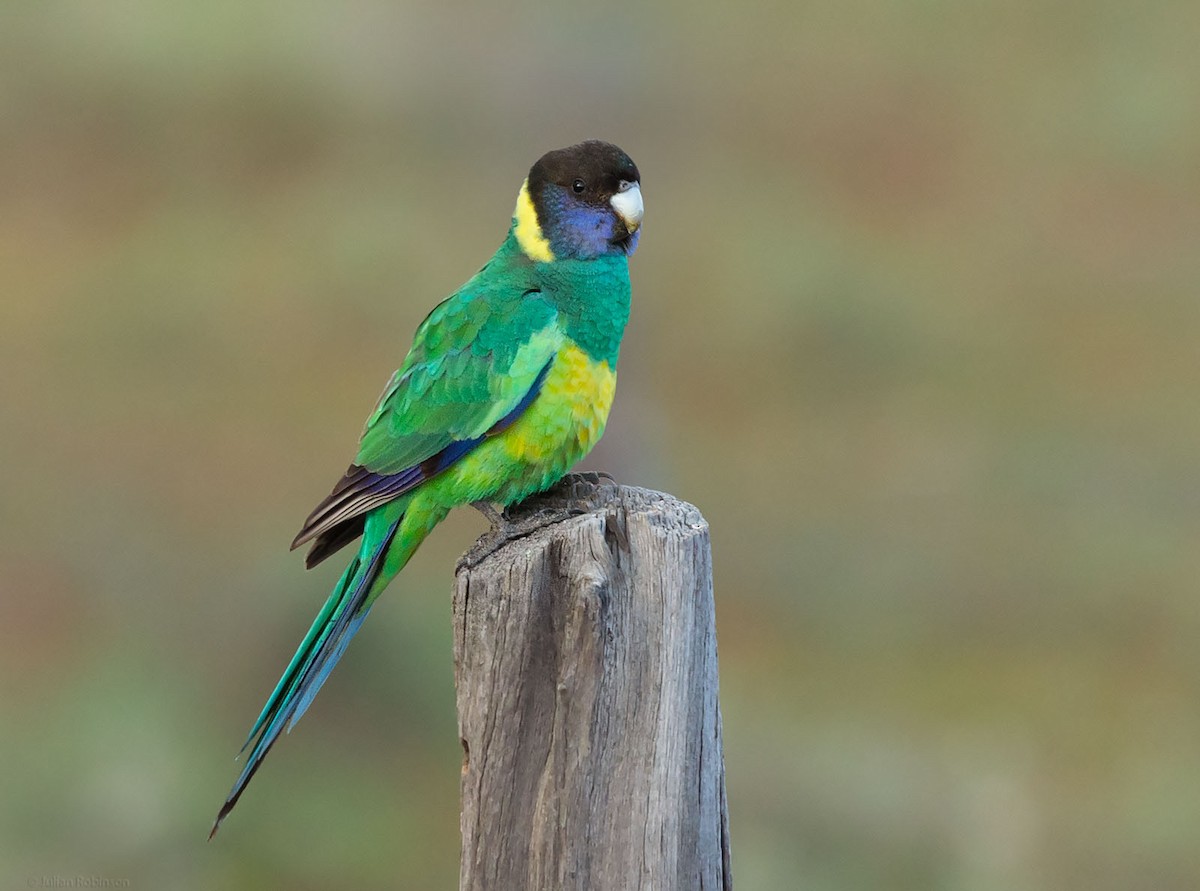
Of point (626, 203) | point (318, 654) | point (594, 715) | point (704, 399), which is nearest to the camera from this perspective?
point (594, 715)

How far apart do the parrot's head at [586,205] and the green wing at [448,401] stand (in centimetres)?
24

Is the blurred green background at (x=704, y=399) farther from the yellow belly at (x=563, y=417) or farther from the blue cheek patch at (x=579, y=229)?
the yellow belly at (x=563, y=417)

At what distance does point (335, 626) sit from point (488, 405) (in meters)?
0.74

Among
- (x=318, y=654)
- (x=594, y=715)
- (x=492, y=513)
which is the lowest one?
(x=318, y=654)

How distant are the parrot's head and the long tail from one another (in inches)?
35.7

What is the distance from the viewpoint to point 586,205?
4191mm

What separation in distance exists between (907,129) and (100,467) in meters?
9.22

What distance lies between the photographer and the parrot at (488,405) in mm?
3791

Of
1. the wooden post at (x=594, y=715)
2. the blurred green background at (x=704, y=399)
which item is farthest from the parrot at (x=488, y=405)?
the blurred green background at (x=704, y=399)

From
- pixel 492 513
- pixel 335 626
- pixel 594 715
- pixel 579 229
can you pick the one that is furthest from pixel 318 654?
pixel 579 229

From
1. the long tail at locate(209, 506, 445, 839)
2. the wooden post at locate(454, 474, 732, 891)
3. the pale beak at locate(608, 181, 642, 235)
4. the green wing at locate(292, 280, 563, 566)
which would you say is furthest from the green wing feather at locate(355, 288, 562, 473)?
the wooden post at locate(454, 474, 732, 891)

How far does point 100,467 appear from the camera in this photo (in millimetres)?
10102

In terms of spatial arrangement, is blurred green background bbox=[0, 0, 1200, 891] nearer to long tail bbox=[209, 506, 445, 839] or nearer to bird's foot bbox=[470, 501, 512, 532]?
bird's foot bbox=[470, 501, 512, 532]

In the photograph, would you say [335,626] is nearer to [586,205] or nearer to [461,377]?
[461,377]
